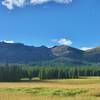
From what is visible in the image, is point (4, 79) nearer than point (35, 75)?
Yes

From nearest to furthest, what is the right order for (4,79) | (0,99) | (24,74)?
(0,99) < (4,79) < (24,74)

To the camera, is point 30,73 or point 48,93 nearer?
point 48,93

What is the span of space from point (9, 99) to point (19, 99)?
752mm

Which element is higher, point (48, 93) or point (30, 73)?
point (30, 73)

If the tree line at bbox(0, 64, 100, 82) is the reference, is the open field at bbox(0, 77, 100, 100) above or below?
below

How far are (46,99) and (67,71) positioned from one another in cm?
16895

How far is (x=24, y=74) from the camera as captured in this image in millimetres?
174250

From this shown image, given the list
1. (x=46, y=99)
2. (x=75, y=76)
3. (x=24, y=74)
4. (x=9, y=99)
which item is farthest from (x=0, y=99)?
(x=75, y=76)

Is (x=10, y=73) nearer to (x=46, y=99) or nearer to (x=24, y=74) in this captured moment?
(x=24, y=74)

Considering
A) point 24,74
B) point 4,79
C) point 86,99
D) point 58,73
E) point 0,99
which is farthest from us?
point 58,73

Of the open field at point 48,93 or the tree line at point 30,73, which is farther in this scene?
the tree line at point 30,73

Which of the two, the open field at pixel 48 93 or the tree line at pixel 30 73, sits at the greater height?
the tree line at pixel 30 73

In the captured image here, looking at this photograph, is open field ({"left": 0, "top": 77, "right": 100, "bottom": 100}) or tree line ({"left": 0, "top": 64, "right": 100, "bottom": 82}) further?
tree line ({"left": 0, "top": 64, "right": 100, "bottom": 82})

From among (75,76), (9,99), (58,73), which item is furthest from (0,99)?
(75,76)
